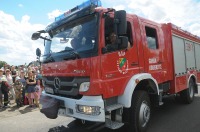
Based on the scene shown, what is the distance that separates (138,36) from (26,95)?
6.10m

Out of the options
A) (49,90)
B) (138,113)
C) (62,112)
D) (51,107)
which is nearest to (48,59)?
(49,90)

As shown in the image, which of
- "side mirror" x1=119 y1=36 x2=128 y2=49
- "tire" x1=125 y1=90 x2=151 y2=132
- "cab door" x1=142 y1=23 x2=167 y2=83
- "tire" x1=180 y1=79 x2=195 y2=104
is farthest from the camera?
"tire" x1=180 y1=79 x2=195 y2=104

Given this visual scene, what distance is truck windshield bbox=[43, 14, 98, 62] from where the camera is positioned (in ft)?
14.5

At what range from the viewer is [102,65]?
14.3 feet

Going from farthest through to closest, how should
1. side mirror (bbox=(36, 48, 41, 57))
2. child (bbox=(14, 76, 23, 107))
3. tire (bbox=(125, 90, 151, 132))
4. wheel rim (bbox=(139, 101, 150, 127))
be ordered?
child (bbox=(14, 76, 23, 107)) → side mirror (bbox=(36, 48, 41, 57)) → wheel rim (bbox=(139, 101, 150, 127)) → tire (bbox=(125, 90, 151, 132))

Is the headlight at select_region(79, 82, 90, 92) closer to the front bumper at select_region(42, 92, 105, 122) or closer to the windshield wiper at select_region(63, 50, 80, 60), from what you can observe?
the front bumper at select_region(42, 92, 105, 122)

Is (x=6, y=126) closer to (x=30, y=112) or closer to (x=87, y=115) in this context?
(x=30, y=112)

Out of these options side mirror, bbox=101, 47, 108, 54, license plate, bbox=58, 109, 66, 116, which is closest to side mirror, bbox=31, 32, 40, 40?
license plate, bbox=58, 109, 66, 116

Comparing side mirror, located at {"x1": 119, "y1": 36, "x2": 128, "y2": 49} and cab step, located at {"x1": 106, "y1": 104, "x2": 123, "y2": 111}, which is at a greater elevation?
side mirror, located at {"x1": 119, "y1": 36, "x2": 128, "y2": 49}

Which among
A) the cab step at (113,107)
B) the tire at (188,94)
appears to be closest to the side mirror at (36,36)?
the cab step at (113,107)

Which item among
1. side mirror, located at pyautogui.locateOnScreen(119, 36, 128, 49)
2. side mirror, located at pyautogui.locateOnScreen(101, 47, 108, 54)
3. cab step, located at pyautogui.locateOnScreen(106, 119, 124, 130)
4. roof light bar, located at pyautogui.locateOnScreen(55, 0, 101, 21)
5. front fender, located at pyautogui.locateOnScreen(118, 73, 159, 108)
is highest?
roof light bar, located at pyautogui.locateOnScreen(55, 0, 101, 21)

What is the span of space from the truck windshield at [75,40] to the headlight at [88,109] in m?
0.94

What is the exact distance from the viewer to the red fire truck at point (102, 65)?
4.31 m

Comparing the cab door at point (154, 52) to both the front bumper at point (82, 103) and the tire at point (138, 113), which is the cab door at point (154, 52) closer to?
the tire at point (138, 113)
